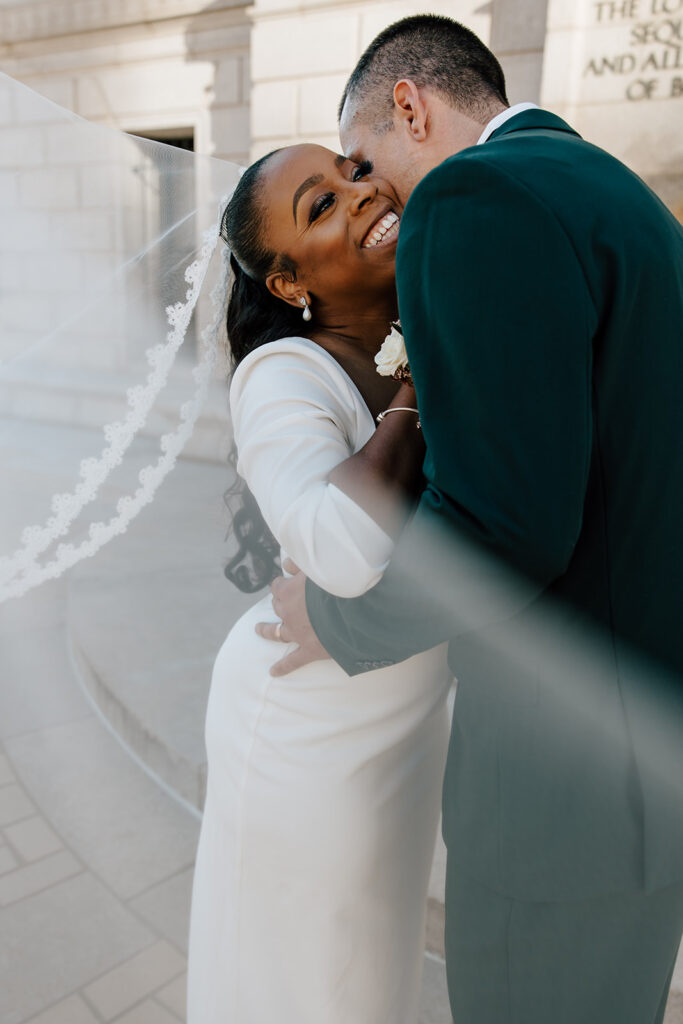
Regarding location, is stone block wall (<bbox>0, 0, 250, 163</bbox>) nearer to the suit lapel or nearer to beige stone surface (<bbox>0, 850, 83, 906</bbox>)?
beige stone surface (<bbox>0, 850, 83, 906</bbox>)

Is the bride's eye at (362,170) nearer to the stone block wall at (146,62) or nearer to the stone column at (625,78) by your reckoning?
the stone column at (625,78)

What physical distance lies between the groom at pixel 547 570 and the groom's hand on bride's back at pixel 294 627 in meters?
0.11

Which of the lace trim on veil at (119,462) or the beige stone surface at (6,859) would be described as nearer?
the lace trim on veil at (119,462)

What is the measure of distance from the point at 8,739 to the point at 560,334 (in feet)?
10.4

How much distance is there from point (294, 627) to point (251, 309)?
2.12ft

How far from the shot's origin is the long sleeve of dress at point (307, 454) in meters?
1.07

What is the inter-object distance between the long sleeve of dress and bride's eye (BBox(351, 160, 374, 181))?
0.33m

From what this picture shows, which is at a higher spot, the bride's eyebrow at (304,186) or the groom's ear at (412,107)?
the groom's ear at (412,107)

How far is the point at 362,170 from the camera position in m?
1.47

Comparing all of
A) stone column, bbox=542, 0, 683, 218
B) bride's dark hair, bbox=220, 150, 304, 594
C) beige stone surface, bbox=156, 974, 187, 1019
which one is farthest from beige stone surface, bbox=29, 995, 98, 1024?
stone column, bbox=542, 0, 683, 218

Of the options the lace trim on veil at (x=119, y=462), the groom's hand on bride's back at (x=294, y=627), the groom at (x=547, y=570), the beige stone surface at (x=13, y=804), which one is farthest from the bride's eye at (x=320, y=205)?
the beige stone surface at (x=13, y=804)

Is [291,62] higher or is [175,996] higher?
[291,62]

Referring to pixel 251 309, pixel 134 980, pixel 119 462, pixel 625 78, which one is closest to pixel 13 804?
pixel 134 980
